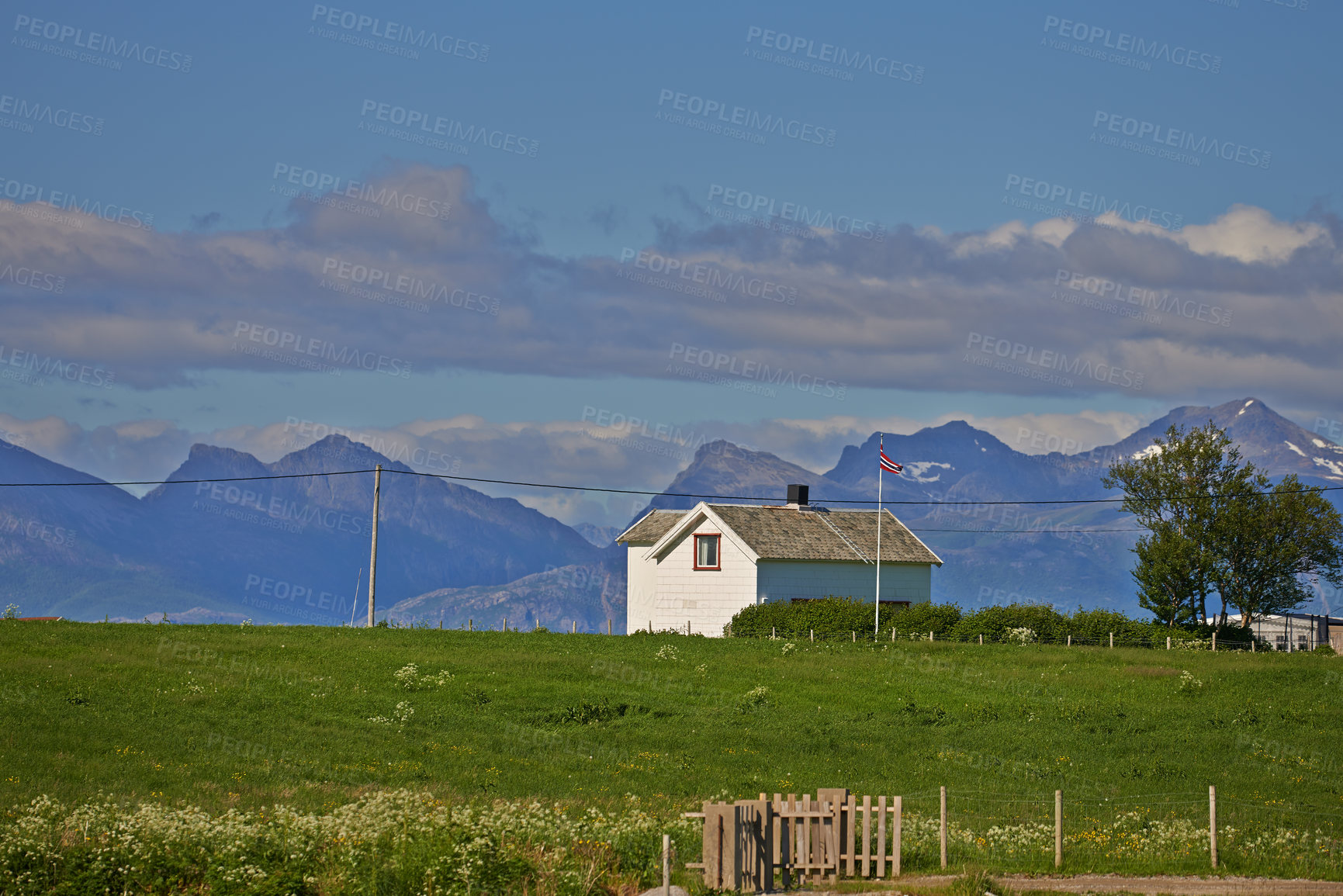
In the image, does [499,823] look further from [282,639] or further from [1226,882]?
[282,639]

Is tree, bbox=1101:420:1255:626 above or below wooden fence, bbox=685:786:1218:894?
above

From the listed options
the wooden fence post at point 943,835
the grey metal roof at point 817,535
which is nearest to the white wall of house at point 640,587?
the grey metal roof at point 817,535

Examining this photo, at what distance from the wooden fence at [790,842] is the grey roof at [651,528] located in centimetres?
5144

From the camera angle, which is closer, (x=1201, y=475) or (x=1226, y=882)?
(x=1226, y=882)

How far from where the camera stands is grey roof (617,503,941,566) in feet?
215

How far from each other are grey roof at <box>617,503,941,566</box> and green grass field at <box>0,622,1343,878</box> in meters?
13.6

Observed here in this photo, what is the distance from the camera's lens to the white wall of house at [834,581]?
64.7 metres

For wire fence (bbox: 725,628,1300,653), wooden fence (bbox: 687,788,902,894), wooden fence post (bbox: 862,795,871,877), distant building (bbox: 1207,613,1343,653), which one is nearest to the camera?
wooden fence (bbox: 687,788,902,894)

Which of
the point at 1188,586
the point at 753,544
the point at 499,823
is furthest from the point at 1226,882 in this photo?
the point at 1188,586

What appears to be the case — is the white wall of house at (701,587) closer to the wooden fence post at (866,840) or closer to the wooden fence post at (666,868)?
the wooden fence post at (866,840)

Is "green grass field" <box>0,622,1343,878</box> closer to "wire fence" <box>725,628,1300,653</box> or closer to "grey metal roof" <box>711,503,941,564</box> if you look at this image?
"wire fence" <box>725,628,1300,653</box>

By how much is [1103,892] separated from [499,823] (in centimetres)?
902

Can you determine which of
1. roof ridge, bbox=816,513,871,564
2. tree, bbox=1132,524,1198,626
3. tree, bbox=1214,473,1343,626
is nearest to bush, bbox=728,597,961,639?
roof ridge, bbox=816,513,871,564

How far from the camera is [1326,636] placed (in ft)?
254
